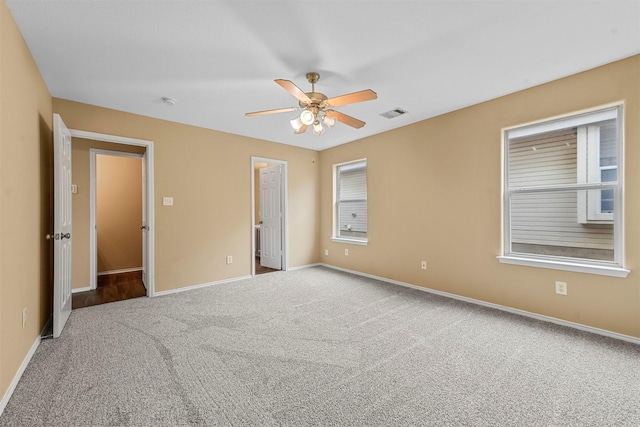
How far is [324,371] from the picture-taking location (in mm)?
2080

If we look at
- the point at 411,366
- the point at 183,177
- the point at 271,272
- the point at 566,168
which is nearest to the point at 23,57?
the point at 183,177

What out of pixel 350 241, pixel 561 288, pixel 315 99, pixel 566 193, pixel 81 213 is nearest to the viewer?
pixel 315 99

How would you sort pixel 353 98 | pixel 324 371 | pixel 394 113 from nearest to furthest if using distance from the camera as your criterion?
pixel 324 371, pixel 353 98, pixel 394 113

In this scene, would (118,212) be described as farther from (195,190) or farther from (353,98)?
(353,98)

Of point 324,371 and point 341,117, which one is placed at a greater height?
point 341,117

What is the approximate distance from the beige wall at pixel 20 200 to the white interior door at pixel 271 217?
3321 millimetres

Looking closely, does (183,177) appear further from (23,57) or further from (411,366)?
(411,366)

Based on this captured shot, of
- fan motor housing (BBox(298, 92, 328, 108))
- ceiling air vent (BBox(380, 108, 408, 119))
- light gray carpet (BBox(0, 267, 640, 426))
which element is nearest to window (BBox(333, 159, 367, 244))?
ceiling air vent (BBox(380, 108, 408, 119))

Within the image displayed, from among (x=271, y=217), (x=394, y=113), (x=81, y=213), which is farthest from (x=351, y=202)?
(x=81, y=213)

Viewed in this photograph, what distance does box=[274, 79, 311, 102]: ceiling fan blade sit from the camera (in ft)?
7.29

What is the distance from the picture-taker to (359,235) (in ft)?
17.6

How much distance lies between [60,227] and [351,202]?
4.15 m

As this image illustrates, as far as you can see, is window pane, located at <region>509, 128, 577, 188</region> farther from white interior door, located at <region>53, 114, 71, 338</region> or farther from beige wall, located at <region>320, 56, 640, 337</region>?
white interior door, located at <region>53, 114, 71, 338</region>

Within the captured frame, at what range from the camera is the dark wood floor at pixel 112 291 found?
12.4 feet
